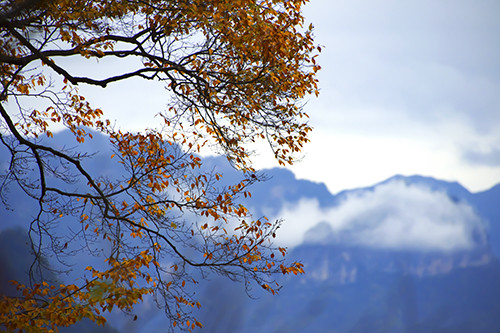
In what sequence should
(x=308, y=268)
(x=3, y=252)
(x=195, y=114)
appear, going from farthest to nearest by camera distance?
(x=308, y=268), (x=3, y=252), (x=195, y=114)

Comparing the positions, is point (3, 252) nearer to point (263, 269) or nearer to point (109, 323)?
point (109, 323)

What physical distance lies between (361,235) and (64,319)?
14.3 metres

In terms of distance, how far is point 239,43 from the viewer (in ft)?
19.3

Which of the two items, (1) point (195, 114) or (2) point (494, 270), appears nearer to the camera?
(1) point (195, 114)

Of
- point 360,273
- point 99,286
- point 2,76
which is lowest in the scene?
point 99,286

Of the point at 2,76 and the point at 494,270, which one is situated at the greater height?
the point at 2,76

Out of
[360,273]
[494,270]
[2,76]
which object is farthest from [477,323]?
[2,76]

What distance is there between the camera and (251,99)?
659 cm

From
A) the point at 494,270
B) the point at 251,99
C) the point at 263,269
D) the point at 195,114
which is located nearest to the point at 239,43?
the point at 251,99

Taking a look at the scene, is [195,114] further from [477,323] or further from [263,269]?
[477,323]

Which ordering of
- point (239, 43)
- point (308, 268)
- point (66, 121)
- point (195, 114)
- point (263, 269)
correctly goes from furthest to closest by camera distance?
point (308, 268)
point (66, 121)
point (195, 114)
point (263, 269)
point (239, 43)

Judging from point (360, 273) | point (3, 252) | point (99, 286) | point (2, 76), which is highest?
point (3, 252)

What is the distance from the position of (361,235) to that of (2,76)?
1446cm

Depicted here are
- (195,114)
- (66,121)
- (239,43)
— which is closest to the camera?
(239,43)
